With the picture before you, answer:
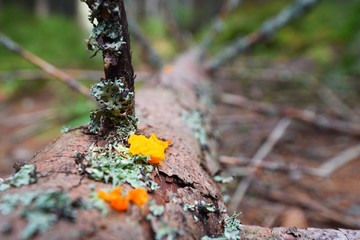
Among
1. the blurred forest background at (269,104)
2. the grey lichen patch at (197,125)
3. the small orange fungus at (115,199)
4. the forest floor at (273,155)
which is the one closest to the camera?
the small orange fungus at (115,199)

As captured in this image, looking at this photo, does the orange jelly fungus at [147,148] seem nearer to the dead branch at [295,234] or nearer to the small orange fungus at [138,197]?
the small orange fungus at [138,197]

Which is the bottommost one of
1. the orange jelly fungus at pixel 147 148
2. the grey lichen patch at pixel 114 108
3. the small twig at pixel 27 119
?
the orange jelly fungus at pixel 147 148

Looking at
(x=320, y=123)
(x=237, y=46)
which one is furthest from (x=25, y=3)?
(x=320, y=123)

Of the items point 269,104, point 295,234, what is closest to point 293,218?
point 295,234

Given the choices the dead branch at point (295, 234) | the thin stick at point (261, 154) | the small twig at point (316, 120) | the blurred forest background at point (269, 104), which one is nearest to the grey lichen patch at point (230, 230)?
the dead branch at point (295, 234)

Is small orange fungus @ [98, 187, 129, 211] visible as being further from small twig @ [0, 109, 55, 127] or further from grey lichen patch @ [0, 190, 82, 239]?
small twig @ [0, 109, 55, 127]

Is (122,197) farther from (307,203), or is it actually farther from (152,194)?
(307,203)

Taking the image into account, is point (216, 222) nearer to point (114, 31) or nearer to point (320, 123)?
point (114, 31)
